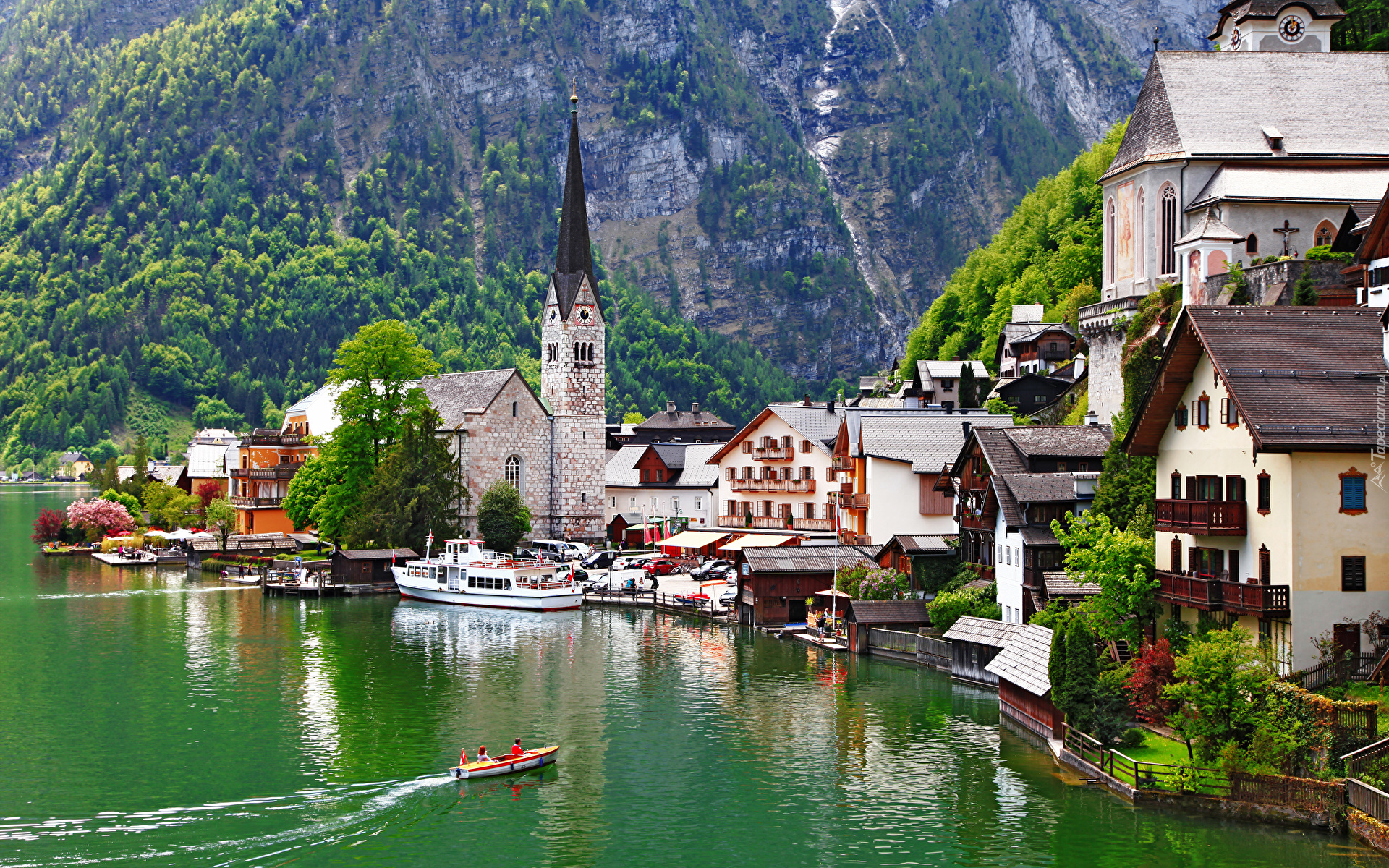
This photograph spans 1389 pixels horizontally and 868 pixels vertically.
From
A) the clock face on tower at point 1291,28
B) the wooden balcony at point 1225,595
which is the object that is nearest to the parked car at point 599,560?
the clock face on tower at point 1291,28

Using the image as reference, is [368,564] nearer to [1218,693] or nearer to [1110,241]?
[1110,241]

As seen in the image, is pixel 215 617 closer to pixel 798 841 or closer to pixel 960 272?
pixel 798 841

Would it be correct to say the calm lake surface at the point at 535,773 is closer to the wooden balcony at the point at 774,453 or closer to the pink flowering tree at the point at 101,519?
the wooden balcony at the point at 774,453

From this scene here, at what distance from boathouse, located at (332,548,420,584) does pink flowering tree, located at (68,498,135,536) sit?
4096 cm

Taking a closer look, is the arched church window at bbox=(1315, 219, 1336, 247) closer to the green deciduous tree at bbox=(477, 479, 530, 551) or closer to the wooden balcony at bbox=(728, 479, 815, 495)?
the wooden balcony at bbox=(728, 479, 815, 495)

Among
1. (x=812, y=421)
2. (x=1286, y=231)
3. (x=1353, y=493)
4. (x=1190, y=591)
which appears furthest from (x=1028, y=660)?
(x=812, y=421)

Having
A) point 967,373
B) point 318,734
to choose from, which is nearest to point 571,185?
point 967,373

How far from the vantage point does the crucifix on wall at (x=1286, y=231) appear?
197 feet

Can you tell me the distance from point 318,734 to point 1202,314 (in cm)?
2936

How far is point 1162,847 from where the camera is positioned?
31.7 metres

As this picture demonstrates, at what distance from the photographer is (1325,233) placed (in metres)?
59.8

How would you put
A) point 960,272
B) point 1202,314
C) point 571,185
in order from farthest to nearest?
point 960,272
point 571,185
point 1202,314

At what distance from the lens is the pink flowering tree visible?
120 meters

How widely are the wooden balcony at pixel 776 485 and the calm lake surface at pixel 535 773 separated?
2119cm
